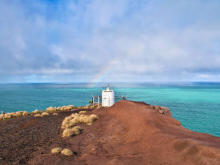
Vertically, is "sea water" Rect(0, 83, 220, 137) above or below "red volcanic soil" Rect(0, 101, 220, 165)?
below

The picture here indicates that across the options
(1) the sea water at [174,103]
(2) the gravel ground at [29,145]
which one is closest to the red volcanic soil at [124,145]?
(2) the gravel ground at [29,145]

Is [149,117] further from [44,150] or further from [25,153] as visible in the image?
[25,153]

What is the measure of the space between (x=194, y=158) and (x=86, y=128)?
10.1 metres

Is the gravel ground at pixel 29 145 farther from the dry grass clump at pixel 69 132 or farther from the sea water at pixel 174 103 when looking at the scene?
A: the sea water at pixel 174 103

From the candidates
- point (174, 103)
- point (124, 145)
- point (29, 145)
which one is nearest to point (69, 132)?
point (29, 145)

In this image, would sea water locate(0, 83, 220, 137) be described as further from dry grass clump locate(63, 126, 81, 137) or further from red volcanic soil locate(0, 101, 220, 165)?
dry grass clump locate(63, 126, 81, 137)

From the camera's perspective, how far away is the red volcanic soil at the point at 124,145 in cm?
622

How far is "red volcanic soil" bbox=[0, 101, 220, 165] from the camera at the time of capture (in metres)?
6.22

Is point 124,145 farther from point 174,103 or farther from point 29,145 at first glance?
point 174,103

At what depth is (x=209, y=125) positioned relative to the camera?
2883cm

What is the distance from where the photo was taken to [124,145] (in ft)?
30.0

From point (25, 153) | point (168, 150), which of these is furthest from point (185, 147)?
point (25, 153)

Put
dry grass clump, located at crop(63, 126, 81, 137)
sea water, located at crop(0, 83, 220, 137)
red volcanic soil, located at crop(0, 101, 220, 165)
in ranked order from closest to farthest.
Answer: red volcanic soil, located at crop(0, 101, 220, 165)
dry grass clump, located at crop(63, 126, 81, 137)
sea water, located at crop(0, 83, 220, 137)

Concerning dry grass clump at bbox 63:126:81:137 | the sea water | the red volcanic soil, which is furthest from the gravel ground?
the sea water
